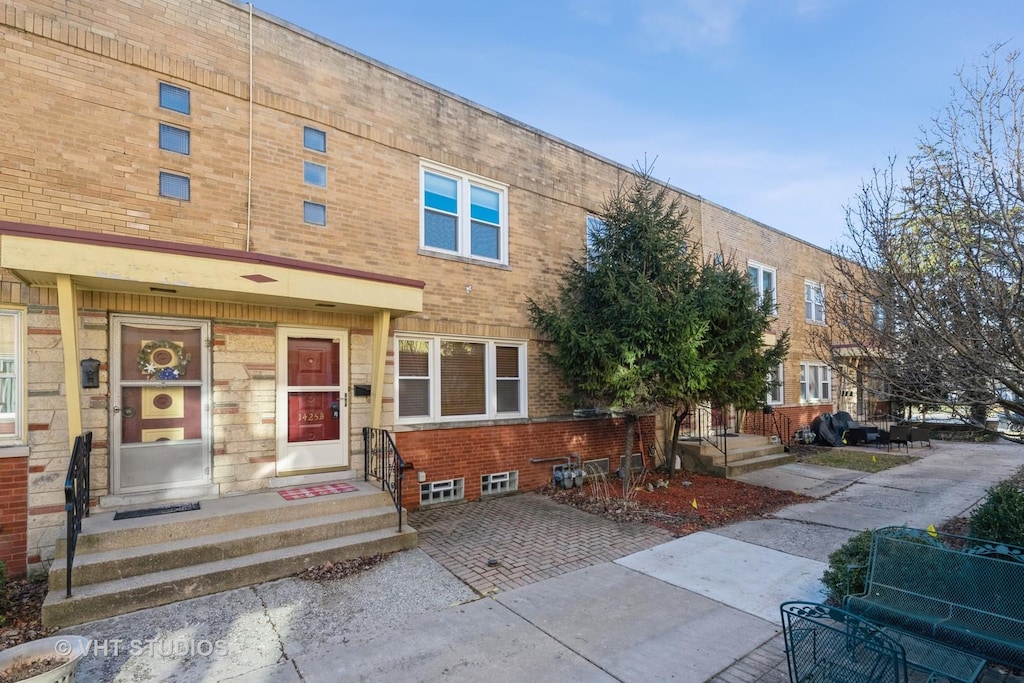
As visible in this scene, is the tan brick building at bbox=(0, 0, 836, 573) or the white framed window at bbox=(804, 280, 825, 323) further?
the white framed window at bbox=(804, 280, 825, 323)

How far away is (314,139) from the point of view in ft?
24.5

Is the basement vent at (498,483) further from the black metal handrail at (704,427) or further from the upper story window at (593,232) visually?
the black metal handrail at (704,427)

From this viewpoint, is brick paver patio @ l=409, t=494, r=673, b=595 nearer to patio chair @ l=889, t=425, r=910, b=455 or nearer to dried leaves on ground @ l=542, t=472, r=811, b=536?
dried leaves on ground @ l=542, t=472, r=811, b=536

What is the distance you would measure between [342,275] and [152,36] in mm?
3700

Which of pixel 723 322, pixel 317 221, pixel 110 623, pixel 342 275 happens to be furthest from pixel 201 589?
pixel 723 322

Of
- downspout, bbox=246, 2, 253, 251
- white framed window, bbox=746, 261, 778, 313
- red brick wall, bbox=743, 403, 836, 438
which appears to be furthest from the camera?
white framed window, bbox=746, 261, 778, 313

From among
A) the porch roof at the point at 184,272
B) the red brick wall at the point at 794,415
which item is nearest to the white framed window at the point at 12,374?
the porch roof at the point at 184,272

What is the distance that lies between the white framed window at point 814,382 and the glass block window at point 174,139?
19.3 meters

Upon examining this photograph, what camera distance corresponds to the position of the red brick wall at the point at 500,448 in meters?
8.20

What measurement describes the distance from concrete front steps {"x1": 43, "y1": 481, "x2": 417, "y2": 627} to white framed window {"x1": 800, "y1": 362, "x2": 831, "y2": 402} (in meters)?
17.1

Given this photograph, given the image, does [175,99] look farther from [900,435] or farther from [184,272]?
[900,435]

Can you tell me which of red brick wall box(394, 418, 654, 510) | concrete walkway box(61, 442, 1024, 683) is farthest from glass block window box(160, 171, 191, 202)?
concrete walkway box(61, 442, 1024, 683)

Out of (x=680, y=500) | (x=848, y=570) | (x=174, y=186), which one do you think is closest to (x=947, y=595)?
(x=848, y=570)

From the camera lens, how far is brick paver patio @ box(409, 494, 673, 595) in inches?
225
